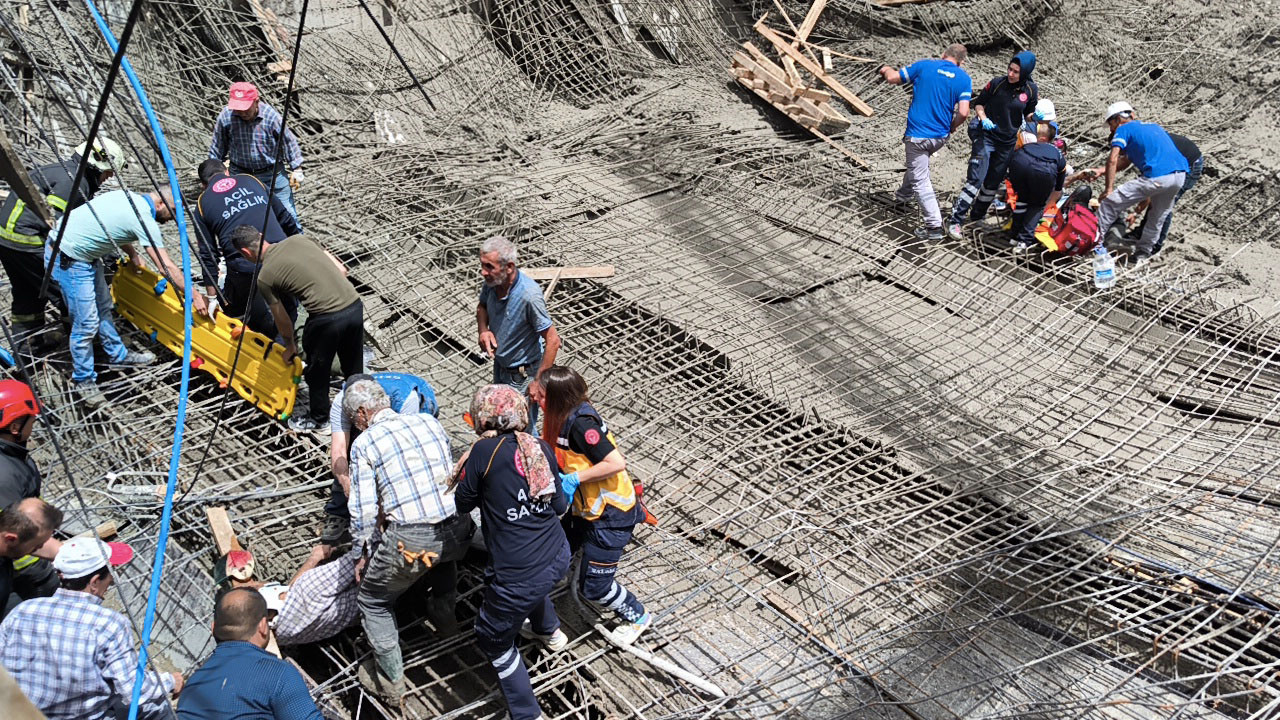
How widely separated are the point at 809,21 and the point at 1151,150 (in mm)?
4832

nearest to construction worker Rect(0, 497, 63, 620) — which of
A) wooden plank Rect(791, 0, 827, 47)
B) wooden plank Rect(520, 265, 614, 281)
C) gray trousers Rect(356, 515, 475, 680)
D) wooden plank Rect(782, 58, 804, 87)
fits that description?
gray trousers Rect(356, 515, 475, 680)

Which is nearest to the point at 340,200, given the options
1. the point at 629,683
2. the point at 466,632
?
the point at 466,632

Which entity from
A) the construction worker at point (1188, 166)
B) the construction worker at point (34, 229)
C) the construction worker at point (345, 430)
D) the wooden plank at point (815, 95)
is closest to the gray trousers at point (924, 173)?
the construction worker at point (1188, 166)

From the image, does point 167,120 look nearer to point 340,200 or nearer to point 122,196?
point 340,200

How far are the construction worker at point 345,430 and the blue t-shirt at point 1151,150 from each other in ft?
18.9

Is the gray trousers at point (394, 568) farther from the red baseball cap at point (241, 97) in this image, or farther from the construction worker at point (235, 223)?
the red baseball cap at point (241, 97)

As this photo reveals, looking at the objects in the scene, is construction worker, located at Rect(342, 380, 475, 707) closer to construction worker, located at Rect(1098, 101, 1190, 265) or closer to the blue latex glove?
the blue latex glove

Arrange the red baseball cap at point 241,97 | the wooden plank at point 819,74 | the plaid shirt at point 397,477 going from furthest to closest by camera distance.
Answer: the wooden plank at point 819,74
the red baseball cap at point 241,97
the plaid shirt at point 397,477

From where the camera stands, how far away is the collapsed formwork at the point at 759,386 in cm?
432

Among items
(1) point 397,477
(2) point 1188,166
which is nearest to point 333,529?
(1) point 397,477

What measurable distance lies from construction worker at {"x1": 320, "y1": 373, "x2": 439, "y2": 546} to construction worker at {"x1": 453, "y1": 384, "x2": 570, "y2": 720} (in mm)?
735

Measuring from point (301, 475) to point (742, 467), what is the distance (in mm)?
2522

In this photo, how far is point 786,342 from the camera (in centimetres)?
659

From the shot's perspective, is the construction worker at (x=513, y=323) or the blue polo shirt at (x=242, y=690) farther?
the construction worker at (x=513, y=323)
